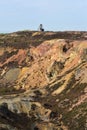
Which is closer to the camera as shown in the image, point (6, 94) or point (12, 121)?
point (12, 121)

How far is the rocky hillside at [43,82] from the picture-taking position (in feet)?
294

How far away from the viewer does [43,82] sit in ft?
375

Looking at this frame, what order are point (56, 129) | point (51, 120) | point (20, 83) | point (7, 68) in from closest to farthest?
point (56, 129) → point (51, 120) → point (20, 83) → point (7, 68)

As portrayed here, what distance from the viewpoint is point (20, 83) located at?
11719cm

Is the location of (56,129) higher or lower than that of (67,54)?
lower

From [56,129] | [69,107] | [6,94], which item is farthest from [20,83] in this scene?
[56,129]

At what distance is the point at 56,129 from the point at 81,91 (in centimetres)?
1566

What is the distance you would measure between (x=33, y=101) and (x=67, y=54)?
2362 cm

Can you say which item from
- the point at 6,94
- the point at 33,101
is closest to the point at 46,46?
the point at 6,94

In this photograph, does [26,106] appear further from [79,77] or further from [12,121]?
[79,77]

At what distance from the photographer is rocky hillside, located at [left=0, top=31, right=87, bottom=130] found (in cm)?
8956

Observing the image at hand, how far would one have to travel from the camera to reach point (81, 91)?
9838 centimetres

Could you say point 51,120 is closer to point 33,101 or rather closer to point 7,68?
point 33,101

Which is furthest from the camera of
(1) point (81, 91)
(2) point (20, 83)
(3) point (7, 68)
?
(3) point (7, 68)
